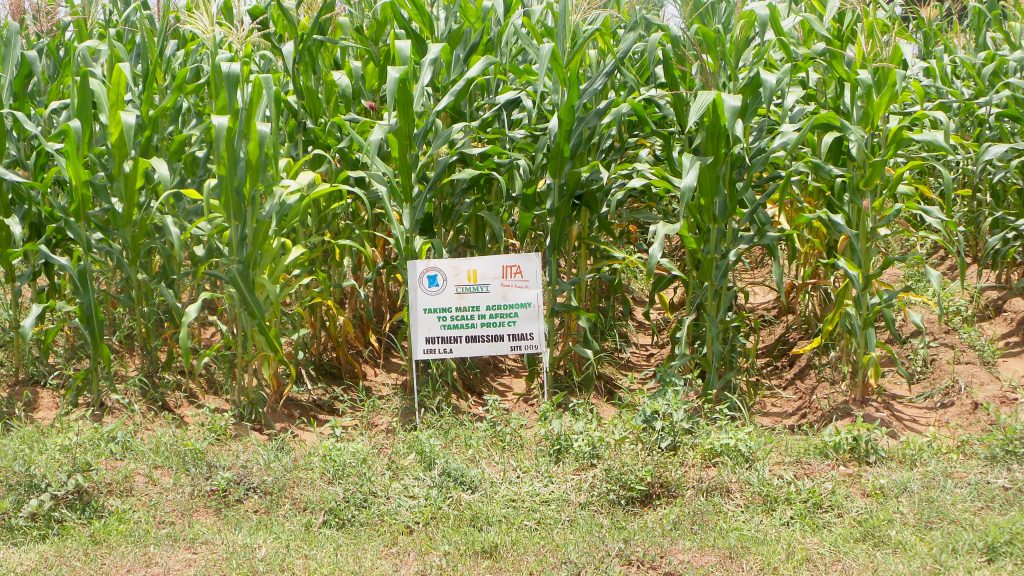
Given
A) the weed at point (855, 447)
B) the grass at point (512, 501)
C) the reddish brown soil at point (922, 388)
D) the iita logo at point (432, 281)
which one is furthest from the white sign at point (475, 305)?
the weed at point (855, 447)

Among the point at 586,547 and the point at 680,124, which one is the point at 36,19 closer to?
the point at 680,124

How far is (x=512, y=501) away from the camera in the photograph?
13.4 ft

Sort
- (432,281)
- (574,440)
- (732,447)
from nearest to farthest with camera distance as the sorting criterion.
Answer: (732,447) < (574,440) < (432,281)

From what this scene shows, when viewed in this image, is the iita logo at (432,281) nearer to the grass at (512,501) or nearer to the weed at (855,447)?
the grass at (512,501)

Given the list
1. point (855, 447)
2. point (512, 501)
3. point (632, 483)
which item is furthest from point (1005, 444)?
point (512, 501)

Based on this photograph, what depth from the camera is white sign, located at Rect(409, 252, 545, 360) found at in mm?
4930

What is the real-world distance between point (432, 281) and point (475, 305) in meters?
0.25

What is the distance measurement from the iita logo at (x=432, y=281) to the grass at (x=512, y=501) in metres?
0.71

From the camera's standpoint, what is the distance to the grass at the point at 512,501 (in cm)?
357

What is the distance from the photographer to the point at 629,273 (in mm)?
6613

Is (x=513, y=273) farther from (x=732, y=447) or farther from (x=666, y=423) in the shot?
(x=732, y=447)

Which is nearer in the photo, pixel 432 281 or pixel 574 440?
pixel 574 440

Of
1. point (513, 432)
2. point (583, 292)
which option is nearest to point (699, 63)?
point (583, 292)

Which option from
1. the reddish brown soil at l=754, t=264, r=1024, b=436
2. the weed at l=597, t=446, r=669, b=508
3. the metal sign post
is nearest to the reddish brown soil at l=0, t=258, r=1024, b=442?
the reddish brown soil at l=754, t=264, r=1024, b=436
